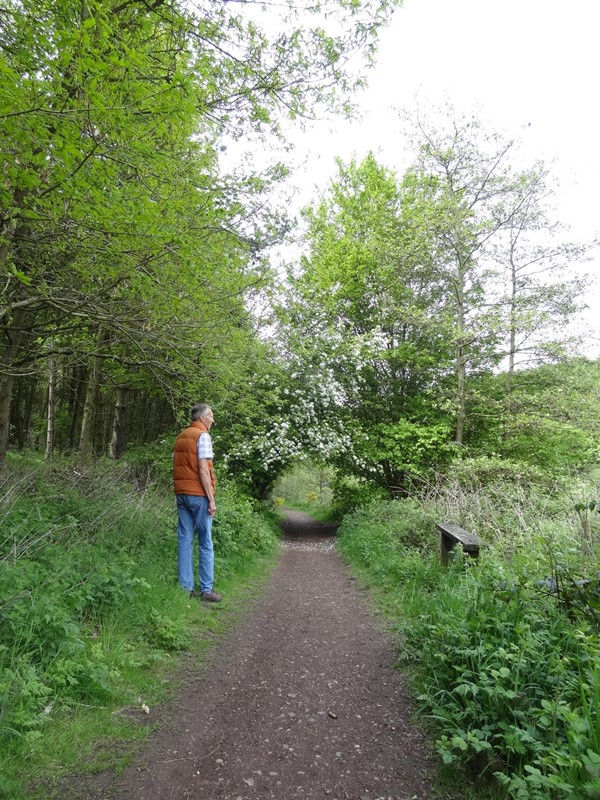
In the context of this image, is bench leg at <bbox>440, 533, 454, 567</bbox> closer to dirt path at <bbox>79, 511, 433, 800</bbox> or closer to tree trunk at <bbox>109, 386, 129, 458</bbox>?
dirt path at <bbox>79, 511, 433, 800</bbox>

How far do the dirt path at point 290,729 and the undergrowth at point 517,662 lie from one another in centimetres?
28

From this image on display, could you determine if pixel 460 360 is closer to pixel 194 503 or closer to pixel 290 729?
pixel 194 503

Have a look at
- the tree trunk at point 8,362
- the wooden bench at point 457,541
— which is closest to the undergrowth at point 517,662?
the wooden bench at point 457,541

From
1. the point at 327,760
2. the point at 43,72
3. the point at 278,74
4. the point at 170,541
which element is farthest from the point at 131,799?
the point at 278,74

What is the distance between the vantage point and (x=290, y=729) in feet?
9.24

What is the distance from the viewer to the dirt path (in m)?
2.28

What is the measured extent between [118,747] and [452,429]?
1307 centimetres

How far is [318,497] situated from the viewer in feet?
112

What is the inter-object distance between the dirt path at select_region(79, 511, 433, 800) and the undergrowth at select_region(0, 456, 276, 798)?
1.01 ft

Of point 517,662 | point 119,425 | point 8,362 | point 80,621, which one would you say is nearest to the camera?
point 517,662

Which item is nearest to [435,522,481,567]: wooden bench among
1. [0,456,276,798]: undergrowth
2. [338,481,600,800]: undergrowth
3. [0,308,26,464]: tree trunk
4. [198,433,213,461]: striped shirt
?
[338,481,600,800]: undergrowth

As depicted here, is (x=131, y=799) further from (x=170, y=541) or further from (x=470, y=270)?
(x=470, y=270)

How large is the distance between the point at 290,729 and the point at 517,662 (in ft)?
4.84

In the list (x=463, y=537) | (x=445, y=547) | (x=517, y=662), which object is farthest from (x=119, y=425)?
(x=517, y=662)
